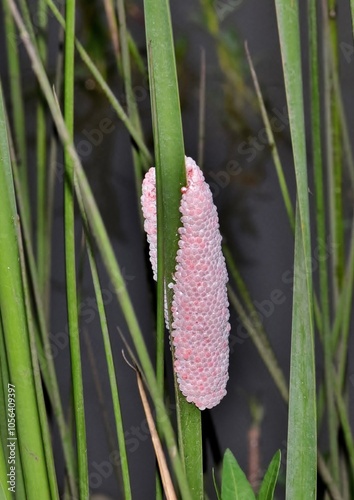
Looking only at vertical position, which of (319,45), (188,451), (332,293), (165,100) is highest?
(319,45)

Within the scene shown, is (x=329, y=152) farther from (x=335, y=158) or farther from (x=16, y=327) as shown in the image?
(x=16, y=327)

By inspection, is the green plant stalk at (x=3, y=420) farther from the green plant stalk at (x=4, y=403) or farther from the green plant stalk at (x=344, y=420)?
the green plant stalk at (x=344, y=420)

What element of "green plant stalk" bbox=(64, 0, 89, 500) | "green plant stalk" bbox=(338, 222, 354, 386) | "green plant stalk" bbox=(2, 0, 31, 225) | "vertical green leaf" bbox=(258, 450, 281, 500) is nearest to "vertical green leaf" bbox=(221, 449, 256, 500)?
"vertical green leaf" bbox=(258, 450, 281, 500)

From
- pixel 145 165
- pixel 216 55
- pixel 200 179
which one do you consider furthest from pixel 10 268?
pixel 216 55

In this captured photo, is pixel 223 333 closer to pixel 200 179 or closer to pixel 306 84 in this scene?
pixel 200 179

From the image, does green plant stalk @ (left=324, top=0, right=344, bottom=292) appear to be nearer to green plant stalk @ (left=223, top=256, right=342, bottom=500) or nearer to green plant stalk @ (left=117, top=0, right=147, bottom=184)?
green plant stalk @ (left=223, top=256, right=342, bottom=500)

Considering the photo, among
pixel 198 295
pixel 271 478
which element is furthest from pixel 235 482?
pixel 198 295
